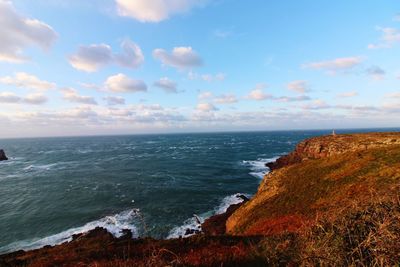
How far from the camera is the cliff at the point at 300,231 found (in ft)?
18.9

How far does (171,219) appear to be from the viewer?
37.0 meters

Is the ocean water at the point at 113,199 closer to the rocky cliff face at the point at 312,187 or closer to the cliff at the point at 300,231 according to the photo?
the cliff at the point at 300,231

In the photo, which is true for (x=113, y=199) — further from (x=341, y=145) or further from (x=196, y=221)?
(x=341, y=145)

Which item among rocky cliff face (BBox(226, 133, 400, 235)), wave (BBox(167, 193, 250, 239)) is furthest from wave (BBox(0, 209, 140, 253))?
rocky cliff face (BBox(226, 133, 400, 235))

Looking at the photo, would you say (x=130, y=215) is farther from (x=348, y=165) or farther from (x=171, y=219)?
(x=348, y=165)

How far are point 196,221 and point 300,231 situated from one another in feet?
100

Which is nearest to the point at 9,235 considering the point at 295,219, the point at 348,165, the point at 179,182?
the point at 179,182

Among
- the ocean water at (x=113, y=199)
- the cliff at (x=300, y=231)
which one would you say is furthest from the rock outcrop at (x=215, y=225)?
the ocean water at (x=113, y=199)

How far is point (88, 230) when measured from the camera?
33.9 m

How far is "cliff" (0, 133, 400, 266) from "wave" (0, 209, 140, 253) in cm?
187

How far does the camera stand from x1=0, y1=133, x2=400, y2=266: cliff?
5766mm

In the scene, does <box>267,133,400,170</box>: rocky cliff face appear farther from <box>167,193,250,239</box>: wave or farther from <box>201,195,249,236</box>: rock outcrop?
<box>201,195,249,236</box>: rock outcrop

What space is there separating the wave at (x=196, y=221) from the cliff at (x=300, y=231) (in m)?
1.85

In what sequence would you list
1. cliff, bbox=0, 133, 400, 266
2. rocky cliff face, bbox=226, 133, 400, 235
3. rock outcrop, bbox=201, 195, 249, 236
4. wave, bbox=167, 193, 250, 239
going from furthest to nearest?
wave, bbox=167, 193, 250, 239 → rock outcrop, bbox=201, 195, 249, 236 → rocky cliff face, bbox=226, 133, 400, 235 → cliff, bbox=0, 133, 400, 266
